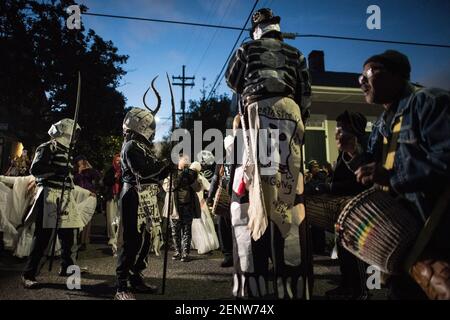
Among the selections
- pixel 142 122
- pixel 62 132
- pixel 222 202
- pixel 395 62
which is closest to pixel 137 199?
pixel 142 122

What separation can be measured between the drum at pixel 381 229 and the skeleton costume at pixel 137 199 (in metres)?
2.46

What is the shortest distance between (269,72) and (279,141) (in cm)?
52

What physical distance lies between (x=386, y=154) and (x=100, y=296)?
3.47 metres

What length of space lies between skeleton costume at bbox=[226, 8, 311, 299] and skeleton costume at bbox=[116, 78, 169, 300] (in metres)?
1.61

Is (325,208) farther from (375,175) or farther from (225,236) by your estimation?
(225,236)

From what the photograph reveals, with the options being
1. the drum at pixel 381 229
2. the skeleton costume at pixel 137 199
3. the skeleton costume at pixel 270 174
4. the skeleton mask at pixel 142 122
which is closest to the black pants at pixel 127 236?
the skeleton costume at pixel 137 199

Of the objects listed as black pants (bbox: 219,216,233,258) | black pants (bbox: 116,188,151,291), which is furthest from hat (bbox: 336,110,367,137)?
black pants (bbox: 219,216,233,258)

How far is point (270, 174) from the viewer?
2.23 m

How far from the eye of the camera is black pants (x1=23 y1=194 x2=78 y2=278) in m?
4.20

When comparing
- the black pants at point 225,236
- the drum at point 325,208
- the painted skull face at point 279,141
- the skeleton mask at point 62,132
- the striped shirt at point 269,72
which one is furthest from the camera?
the black pants at point 225,236

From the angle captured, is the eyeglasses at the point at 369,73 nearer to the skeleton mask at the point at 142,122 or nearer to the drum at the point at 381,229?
the drum at the point at 381,229

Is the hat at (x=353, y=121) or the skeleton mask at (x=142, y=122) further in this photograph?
the skeleton mask at (x=142, y=122)

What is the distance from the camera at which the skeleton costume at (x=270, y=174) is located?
2.14 meters
